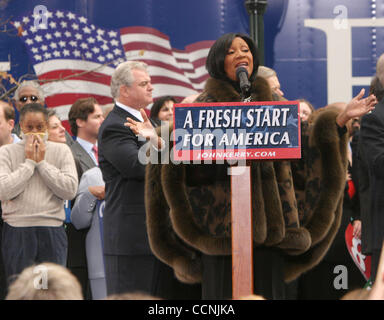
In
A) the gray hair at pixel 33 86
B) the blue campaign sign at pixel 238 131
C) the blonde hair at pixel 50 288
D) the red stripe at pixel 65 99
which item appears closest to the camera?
the blonde hair at pixel 50 288

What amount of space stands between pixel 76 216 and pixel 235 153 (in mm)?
2345

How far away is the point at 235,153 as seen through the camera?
2.96 metres

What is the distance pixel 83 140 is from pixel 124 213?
1.35 metres

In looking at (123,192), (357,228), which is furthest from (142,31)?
(357,228)

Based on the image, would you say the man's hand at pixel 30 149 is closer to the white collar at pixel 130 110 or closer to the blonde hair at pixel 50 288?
the white collar at pixel 130 110

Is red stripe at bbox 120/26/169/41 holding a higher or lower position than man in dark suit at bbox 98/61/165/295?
higher

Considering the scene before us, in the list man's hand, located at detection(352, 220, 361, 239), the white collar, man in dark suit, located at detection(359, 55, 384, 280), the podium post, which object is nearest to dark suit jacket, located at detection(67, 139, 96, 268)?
the white collar

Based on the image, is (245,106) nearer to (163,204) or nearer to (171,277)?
(163,204)

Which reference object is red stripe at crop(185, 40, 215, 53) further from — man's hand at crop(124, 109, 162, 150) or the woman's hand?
the woman's hand

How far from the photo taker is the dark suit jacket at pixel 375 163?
4.00 metres

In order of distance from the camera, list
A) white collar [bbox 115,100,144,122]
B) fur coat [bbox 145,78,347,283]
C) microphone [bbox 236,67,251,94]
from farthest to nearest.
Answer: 1. white collar [bbox 115,100,144,122]
2. fur coat [bbox 145,78,347,283]
3. microphone [bbox 236,67,251,94]

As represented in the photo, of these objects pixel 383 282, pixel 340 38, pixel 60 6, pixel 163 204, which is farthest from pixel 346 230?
pixel 383 282

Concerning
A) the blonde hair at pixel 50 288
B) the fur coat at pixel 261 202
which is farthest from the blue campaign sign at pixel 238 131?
the blonde hair at pixel 50 288

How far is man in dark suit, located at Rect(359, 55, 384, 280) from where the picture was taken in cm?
400
